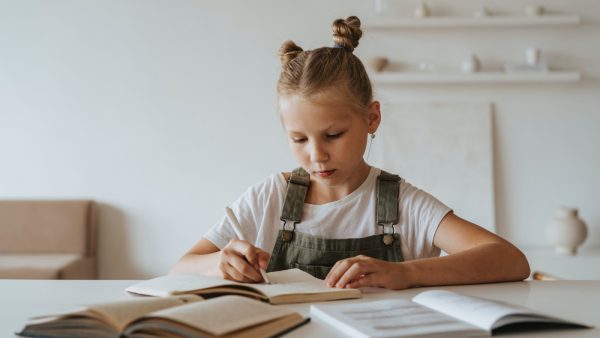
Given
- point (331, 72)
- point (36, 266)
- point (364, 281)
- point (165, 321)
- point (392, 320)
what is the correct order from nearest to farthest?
point (165, 321) < point (392, 320) < point (364, 281) < point (331, 72) < point (36, 266)

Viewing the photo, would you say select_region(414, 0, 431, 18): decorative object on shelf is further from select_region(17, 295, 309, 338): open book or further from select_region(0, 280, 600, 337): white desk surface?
select_region(17, 295, 309, 338): open book

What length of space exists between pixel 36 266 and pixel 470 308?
2891 mm

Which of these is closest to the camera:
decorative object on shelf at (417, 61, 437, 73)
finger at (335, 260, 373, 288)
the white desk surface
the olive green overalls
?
the white desk surface

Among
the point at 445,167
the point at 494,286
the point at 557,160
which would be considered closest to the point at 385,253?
the point at 494,286

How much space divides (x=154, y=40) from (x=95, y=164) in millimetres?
759

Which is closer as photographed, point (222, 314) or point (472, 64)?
point (222, 314)

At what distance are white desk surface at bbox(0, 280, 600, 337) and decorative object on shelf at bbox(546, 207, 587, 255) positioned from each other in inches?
92.4

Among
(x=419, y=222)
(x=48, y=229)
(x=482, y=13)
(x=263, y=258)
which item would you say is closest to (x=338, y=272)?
(x=263, y=258)

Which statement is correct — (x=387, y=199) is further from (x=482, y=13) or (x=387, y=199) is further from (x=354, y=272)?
(x=482, y=13)

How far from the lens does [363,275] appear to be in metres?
1.29

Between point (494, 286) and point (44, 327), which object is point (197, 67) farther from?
point (44, 327)

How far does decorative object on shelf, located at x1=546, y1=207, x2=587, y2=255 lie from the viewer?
366cm

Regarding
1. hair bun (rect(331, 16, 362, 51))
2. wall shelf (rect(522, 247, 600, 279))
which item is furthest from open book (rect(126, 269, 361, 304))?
wall shelf (rect(522, 247, 600, 279))

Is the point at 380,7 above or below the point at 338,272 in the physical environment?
above
